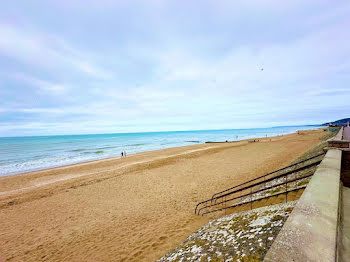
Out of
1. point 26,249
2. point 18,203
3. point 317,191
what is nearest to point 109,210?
point 26,249

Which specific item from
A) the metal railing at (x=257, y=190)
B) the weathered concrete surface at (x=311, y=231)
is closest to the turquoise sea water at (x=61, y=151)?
the metal railing at (x=257, y=190)

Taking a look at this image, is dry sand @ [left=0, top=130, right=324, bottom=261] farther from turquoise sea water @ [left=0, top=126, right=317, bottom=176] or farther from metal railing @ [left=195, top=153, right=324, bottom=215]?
turquoise sea water @ [left=0, top=126, right=317, bottom=176]

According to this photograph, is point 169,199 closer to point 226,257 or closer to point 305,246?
point 226,257

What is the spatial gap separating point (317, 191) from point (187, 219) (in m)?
6.61

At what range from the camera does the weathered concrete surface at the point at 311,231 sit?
183 centimetres

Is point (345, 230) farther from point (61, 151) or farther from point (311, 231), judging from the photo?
point (61, 151)

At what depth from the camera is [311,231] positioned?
→ 2156 mm

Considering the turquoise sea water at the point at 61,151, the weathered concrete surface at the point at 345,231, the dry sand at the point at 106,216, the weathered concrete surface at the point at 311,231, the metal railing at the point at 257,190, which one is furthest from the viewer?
the turquoise sea water at the point at 61,151

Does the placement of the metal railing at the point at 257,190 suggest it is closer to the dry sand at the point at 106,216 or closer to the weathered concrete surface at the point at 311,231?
the dry sand at the point at 106,216


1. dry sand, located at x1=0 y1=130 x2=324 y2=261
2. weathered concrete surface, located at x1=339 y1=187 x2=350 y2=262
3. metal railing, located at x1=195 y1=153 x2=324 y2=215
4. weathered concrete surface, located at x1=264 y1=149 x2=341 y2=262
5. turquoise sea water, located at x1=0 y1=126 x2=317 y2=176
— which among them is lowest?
turquoise sea water, located at x1=0 y1=126 x2=317 y2=176

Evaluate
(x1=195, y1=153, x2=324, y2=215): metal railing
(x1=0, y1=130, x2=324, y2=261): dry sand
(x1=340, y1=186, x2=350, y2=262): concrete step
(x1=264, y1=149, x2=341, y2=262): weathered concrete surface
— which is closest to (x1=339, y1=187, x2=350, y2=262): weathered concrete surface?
(x1=340, y1=186, x2=350, y2=262): concrete step

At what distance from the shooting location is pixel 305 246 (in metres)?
1.92

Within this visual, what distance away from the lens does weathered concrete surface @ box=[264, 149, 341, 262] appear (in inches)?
72.2

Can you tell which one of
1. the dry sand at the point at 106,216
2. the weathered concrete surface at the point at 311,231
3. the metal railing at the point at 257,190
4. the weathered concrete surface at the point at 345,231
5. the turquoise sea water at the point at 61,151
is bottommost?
the turquoise sea water at the point at 61,151
